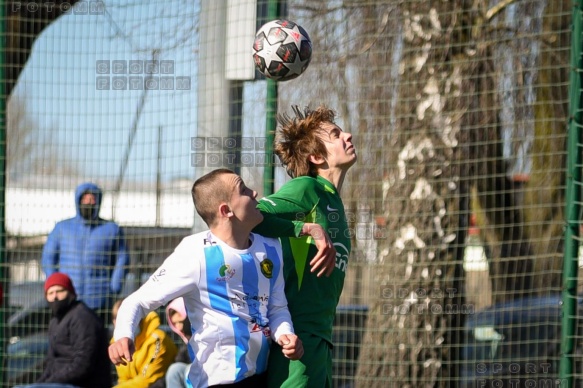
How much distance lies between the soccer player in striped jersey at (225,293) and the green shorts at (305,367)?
0.08 metres

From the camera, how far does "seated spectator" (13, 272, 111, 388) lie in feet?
24.5

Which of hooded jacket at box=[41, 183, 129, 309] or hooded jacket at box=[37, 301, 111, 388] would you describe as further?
hooded jacket at box=[41, 183, 129, 309]

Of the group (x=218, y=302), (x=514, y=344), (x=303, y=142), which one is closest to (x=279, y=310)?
(x=218, y=302)

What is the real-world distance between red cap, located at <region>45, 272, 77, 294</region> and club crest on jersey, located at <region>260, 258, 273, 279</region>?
3.56 metres

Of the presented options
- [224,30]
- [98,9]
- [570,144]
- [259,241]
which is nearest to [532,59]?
[570,144]

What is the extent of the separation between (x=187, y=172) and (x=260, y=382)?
3.51 m

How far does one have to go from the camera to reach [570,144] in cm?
680

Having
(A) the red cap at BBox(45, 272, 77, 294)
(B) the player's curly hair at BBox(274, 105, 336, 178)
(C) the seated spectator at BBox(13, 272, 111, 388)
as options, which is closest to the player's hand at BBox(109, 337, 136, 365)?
(B) the player's curly hair at BBox(274, 105, 336, 178)

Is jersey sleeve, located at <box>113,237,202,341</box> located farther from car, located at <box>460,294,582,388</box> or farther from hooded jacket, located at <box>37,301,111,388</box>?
car, located at <box>460,294,582,388</box>

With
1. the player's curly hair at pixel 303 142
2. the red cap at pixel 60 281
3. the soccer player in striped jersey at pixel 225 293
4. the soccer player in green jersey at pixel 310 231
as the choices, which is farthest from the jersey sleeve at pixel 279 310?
the red cap at pixel 60 281

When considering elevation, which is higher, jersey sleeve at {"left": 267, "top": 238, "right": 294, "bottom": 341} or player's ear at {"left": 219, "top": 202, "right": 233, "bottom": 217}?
player's ear at {"left": 219, "top": 202, "right": 233, "bottom": 217}

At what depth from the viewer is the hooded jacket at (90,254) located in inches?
318

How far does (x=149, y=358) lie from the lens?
6965 millimetres

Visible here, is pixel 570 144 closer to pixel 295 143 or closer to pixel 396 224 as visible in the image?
pixel 396 224
